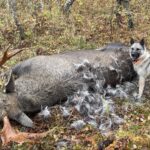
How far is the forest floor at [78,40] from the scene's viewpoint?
23.9ft

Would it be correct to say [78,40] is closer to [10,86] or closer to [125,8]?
[125,8]

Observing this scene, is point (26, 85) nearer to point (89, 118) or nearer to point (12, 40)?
point (89, 118)

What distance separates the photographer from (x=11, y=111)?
8.18 meters

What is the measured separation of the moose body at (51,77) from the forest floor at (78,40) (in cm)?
27

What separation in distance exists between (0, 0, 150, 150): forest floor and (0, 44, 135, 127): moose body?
27 centimetres

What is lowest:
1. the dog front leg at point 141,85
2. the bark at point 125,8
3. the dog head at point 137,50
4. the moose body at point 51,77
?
the dog front leg at point 141,85

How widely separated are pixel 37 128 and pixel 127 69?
3063 mm

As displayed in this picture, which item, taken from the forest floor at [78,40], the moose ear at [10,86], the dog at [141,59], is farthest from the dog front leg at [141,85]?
the moose ear at [10,86]

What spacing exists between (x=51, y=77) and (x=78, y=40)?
3451 millimetres

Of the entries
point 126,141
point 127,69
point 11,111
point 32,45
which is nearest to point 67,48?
point 32,45

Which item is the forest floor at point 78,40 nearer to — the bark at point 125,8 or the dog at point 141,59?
the bark at point 125,8

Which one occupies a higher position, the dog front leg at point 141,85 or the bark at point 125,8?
the bark at point 125,8

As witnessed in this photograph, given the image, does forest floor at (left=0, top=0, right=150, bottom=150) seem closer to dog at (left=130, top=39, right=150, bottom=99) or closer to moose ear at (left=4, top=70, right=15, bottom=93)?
moose ear at (left=4, top=70, right=15, bottom=93)

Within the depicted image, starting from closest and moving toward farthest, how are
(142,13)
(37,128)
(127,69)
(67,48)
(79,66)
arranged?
1. (37,128)
2. (79,66)
3. (127,69)
4. (67,48)
5. (142,13)
